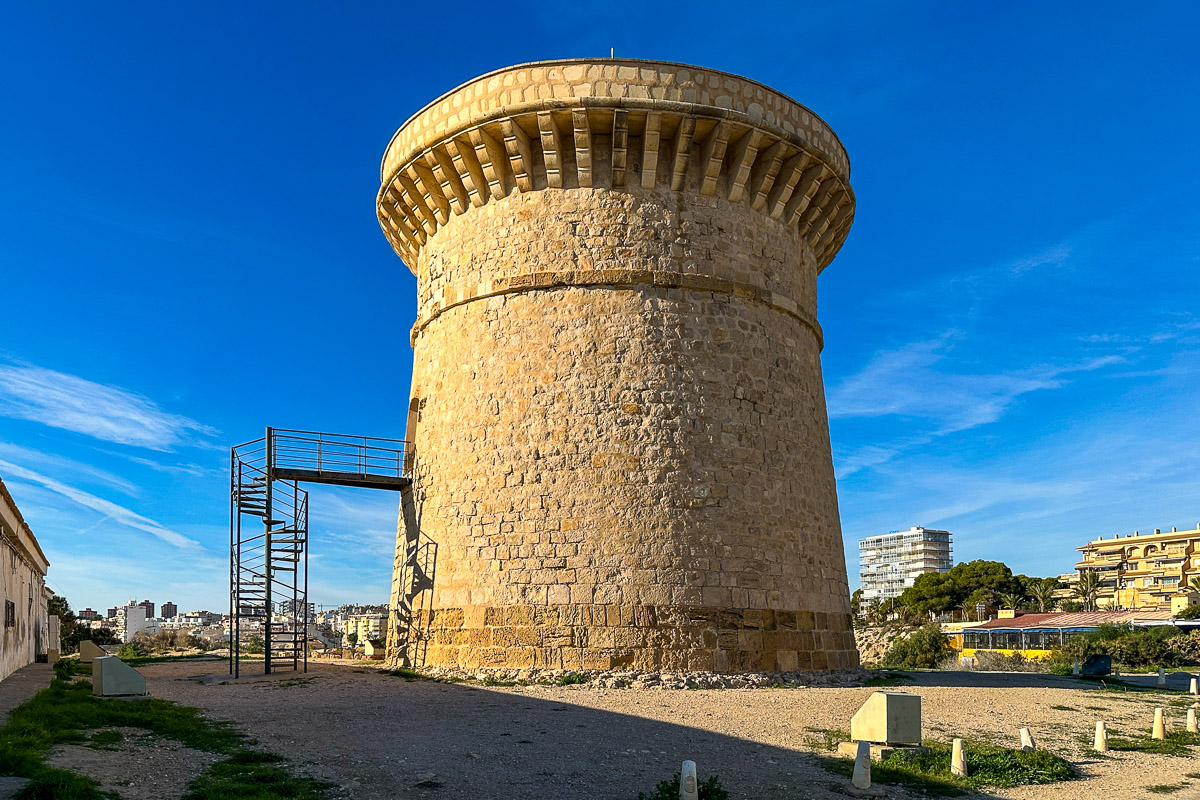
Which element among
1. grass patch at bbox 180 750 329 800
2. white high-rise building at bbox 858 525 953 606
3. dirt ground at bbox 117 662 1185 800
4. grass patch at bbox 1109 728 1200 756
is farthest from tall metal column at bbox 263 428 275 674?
white high-rise building at bbox 858 525 953 606

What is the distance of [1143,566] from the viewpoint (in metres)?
79.6

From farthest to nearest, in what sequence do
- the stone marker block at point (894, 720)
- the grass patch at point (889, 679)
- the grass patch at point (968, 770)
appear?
the grass patch at point (889, 679) → the stone marker block at point (894, 720) → the grass patch at point (968, 770)

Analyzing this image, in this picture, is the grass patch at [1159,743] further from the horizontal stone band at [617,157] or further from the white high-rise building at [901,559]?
the white high-rise building at [901,559]

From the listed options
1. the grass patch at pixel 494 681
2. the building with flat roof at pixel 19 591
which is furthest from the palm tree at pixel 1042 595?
the building with flat roof at pixel 19 591

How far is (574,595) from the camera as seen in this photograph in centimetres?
1338

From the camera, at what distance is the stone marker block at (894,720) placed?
8.38 m

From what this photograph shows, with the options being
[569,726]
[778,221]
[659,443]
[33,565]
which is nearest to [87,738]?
[569,726]

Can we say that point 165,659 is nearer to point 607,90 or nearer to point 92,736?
point 92,736

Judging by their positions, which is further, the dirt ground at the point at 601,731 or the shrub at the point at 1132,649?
the shrub at the point at 1132,649

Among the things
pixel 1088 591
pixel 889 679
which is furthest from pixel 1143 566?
pixel 889 679

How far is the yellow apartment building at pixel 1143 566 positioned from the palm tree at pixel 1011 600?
9.35 meters

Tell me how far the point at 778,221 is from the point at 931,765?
1049 cm

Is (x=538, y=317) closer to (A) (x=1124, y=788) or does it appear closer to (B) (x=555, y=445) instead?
(B) (x=555, y=445)

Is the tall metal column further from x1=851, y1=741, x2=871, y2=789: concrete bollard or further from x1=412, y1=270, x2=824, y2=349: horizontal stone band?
x1=851, y1=741, x2=871, y2=789: concrete bollard
